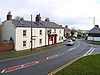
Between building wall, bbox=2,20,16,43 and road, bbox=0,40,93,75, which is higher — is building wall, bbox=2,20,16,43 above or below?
above

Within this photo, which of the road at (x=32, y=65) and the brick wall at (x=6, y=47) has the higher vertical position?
the brick wall at (x=6, y=47)

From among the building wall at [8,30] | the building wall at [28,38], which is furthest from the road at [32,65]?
the building wall at [8,30]

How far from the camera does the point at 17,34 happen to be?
4494 cm

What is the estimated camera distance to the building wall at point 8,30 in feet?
148

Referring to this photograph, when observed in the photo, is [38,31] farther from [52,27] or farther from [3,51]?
[3,51]

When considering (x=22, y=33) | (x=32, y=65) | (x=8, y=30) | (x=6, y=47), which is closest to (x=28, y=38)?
(x=22, y=33)

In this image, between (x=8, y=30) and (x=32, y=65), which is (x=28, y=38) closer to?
(x=8, y=30)

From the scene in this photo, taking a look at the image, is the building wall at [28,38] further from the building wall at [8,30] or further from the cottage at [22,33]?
the building wall at [8,30]

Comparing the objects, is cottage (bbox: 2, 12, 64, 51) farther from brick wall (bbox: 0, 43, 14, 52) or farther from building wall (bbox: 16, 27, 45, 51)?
brick wall (bbox: 0, 43, 14, 52)

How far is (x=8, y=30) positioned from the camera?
152ft

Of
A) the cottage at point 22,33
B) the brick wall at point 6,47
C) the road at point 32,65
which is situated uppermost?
the cottage at point 22,33

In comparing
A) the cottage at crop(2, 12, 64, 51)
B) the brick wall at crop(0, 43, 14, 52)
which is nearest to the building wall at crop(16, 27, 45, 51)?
the cottage at crop(2, 12, 64, 51)

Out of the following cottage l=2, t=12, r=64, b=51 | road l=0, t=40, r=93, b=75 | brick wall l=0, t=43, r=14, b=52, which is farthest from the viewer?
cottage l=2, t=12, r=64, b=51

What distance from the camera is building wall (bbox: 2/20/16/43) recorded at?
4506cm
